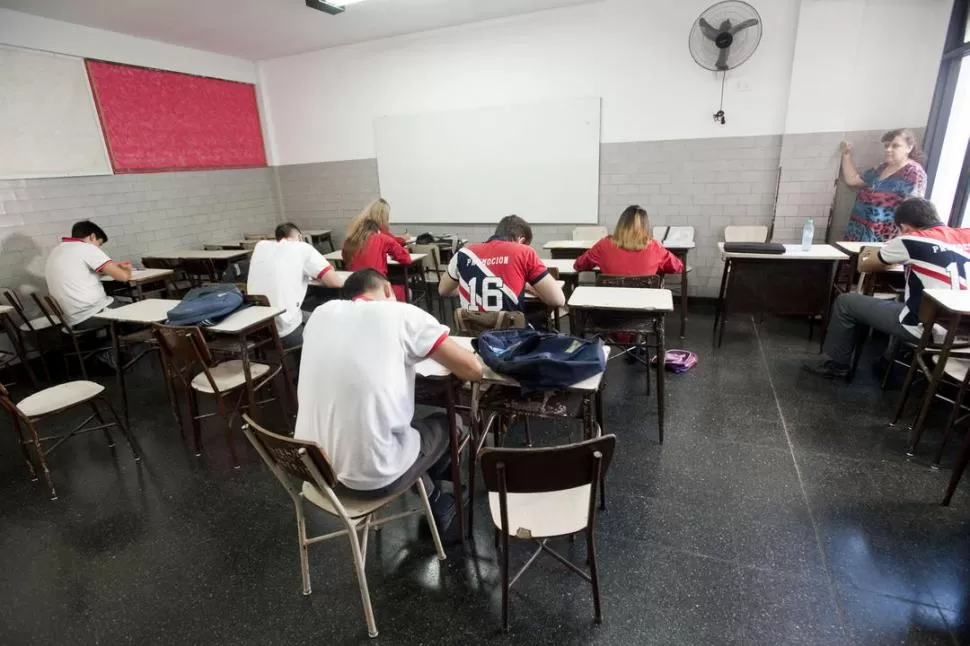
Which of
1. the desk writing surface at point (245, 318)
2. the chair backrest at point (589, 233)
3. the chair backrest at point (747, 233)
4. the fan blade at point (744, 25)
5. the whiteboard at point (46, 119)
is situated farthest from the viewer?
the chair backrest at point (589, 233)

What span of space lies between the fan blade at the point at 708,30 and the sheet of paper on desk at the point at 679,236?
1.77 meters

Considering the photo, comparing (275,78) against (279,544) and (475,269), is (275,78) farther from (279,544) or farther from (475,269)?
(279,544)

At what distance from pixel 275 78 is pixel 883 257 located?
7111mm

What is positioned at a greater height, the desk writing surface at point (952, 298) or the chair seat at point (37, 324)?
the desk writing surface at point (952, 298)

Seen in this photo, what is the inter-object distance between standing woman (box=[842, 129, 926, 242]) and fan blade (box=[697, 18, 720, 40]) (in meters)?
1.55

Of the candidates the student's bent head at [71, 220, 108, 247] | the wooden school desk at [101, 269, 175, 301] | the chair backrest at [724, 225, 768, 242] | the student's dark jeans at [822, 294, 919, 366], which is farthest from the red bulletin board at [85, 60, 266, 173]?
the student's dark jeans at [822, 294, 919, 366]

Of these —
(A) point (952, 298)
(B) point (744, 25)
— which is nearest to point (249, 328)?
(A) point (952, 298)

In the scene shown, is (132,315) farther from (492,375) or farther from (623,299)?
(623,299)

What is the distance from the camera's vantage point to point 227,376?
9.26 feet

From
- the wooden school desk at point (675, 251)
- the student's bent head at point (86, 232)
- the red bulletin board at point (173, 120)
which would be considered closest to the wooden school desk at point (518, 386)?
the wooden school desk at point (675, 251)

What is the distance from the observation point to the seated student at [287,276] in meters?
3.24

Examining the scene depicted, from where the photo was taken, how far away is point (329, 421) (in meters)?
1.59

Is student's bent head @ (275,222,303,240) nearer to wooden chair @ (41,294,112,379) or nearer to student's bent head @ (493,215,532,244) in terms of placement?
student's bent head @ (493,215,532,244)

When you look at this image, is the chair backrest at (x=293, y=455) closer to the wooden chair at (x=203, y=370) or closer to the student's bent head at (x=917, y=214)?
the wooden chair at (x=203, y=370)
